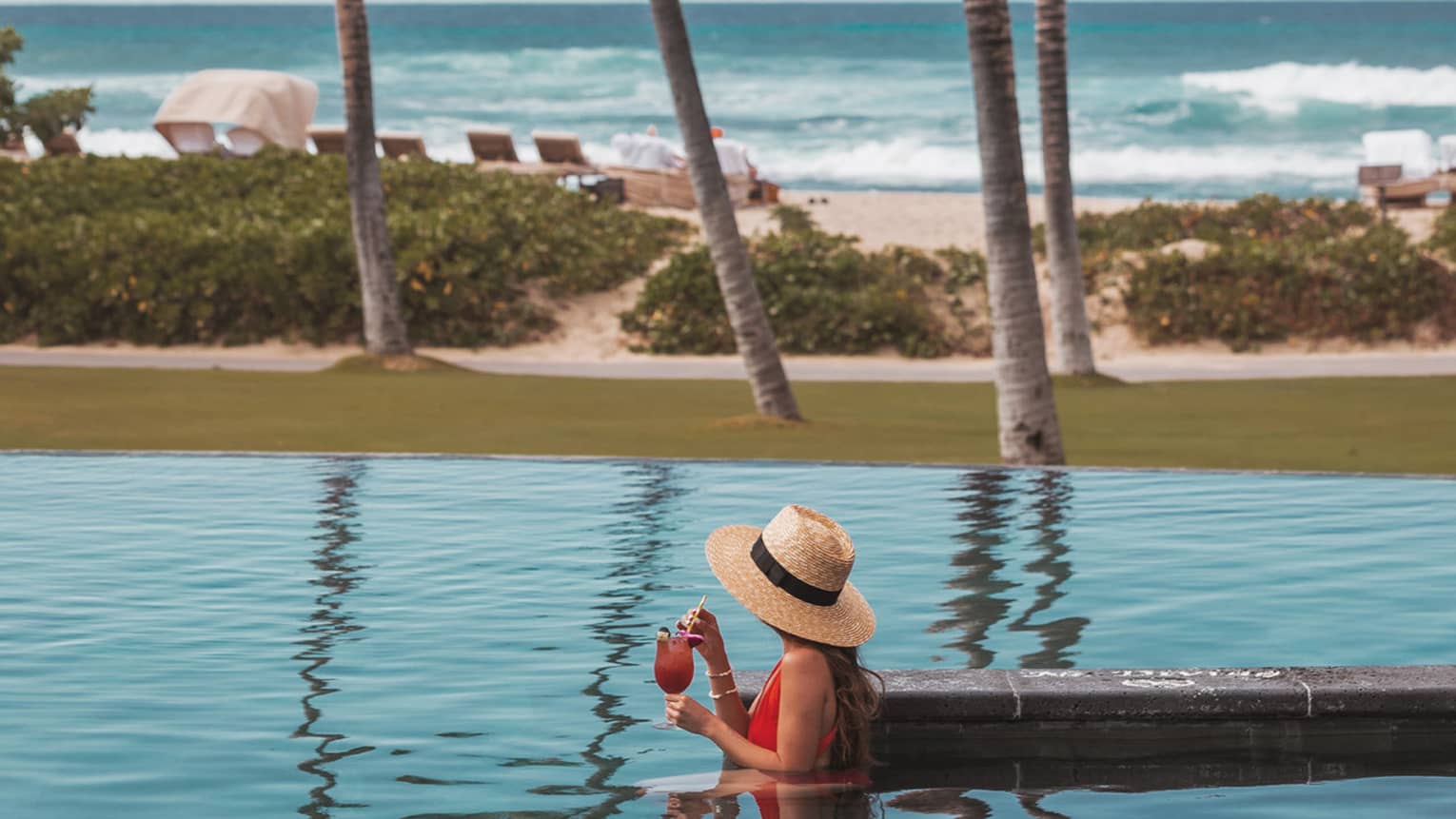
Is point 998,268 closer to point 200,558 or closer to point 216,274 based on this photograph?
point 200,558

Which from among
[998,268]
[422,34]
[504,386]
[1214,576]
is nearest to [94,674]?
[1214,576]

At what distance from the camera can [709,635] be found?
231 inches

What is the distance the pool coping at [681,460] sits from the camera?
13719 mm

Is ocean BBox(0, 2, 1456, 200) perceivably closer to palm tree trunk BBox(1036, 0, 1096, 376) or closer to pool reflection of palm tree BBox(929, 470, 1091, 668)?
palm tree trunk BBox(1036, 0, 1096, 376)

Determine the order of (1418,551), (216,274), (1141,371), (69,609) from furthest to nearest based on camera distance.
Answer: (216,274)
(1141,371)
(1418,551)
(69,609)

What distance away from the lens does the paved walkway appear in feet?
75.2

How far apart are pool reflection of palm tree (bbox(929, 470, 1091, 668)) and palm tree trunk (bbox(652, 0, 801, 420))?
413 cm

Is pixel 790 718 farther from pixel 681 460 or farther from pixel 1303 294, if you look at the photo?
pixel 1303 294

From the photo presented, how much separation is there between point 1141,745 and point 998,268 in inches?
330

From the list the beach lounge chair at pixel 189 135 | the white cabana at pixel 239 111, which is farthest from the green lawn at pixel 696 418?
the beach lounge chair at pixel 189 135

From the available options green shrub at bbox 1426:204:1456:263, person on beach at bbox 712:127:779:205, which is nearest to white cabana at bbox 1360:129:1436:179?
green shrub at bbox 1426:204:1456:263

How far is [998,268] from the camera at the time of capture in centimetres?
1460

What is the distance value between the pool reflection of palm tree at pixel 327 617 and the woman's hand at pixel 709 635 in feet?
3.87

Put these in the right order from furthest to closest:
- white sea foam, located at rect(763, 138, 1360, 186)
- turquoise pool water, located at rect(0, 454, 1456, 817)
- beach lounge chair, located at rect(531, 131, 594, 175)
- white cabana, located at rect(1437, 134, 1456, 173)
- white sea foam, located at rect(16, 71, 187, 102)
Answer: white sea foam, located at rect(16, 71, 187, 102) < white sea foam, located at rect(763, 138, 1360, 186) < beach lounge chair, located at rect(531, 131, 594, 175) < white cabana, located at rect(1437, 134, 1456, 173) < turquoise pool water, located at rect(0, 454, 1456, 817)
